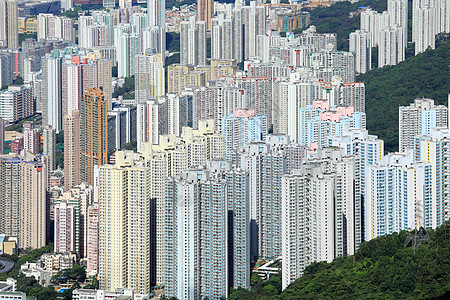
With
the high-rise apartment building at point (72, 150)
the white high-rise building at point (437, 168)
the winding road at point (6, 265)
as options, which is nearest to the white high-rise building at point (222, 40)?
the high-rise apartment building at point (72, 150)

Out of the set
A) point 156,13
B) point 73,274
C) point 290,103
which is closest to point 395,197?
point 73,274

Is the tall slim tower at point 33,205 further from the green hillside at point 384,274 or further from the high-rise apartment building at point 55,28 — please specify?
the high-rise apartment building at point 55,28

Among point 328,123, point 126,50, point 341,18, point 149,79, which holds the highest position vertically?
point 341,18

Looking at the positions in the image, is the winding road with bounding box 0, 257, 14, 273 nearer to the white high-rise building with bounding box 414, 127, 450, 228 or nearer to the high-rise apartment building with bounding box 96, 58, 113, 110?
the white high-rise building with bounding box 414, 127, 450, 228

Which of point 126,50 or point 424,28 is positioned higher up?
point 424,28

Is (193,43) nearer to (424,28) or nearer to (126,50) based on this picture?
(126,50)

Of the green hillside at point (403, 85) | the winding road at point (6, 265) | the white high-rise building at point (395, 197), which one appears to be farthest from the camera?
the green hillside at point (403, 85)

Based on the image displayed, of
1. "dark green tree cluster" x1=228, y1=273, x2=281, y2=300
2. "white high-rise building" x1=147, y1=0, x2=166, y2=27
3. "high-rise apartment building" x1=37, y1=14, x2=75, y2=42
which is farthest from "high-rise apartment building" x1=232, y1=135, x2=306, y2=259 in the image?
"high-rise apartment building" x1=37, y1=14, x2=75, y2=42
